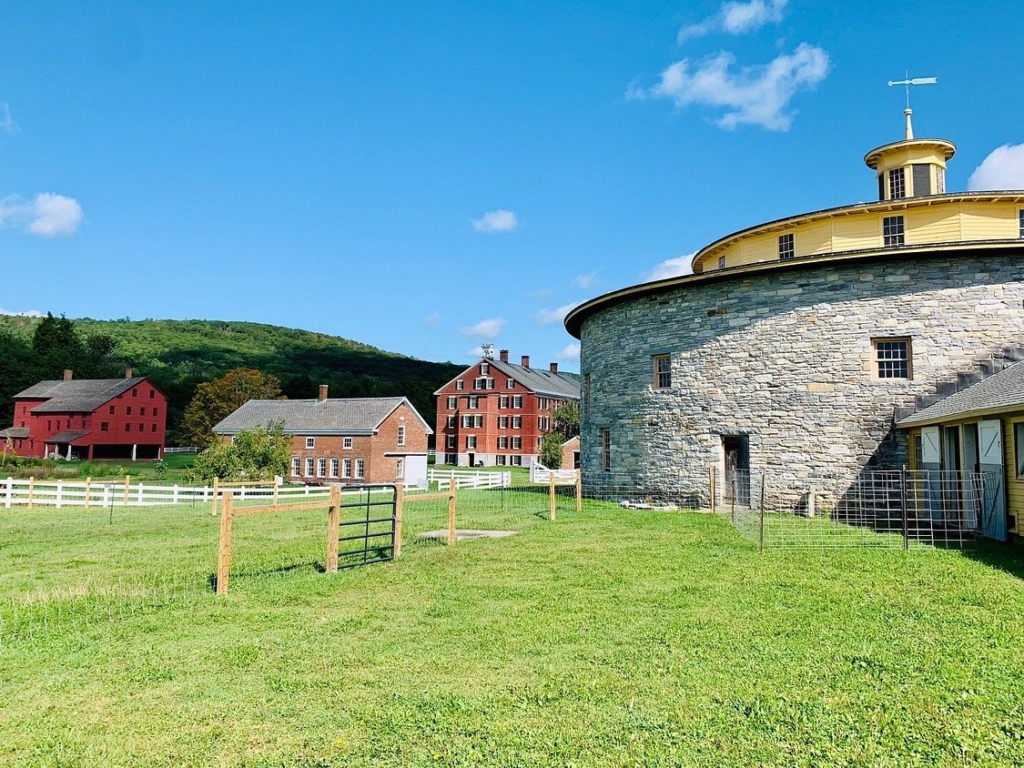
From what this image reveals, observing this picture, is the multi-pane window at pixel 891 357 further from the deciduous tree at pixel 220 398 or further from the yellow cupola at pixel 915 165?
the deciduous tree at pixel 220 398

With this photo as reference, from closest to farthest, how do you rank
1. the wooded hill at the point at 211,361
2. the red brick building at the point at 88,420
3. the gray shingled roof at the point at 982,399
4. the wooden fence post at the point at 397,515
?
1. the wooden fence post at the point at 397,515
2. the gray shingled roof at the point at 982,399
3. the red brick building at the point at 88,420
4. the wooded hill at the point at 211,361

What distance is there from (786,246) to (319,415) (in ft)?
113

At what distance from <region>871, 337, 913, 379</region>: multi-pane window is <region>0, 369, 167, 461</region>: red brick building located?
2624 inches

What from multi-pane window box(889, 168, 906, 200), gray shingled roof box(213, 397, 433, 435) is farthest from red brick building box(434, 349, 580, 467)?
multi-pane window box(889, 168, 906, 200)

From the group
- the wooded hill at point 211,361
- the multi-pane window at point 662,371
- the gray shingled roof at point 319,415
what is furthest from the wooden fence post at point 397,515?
the wooded hill at point 211,361

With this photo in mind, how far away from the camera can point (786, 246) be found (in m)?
22.3

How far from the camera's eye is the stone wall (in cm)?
1767

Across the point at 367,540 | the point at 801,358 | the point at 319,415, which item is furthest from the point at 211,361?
the point at 367,540

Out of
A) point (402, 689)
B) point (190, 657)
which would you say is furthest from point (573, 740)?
point (190, 657)

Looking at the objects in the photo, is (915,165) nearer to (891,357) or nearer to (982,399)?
(891,357)

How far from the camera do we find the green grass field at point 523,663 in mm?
4324

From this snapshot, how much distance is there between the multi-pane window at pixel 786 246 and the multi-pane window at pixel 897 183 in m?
4.24

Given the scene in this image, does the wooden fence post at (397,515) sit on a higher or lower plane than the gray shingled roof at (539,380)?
lower

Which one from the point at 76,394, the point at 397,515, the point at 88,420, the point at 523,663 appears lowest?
the point at 523,663
